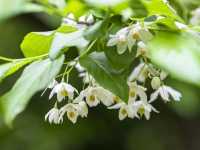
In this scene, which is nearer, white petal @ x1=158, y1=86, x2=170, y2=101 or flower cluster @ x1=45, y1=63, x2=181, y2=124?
flower cluster @ x1=45, y1=63, x2=181, y2=124

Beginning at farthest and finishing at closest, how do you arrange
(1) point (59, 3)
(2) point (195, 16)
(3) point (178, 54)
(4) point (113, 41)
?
(2) point (195, 16) → (1) point (59, 3) → (4) point (113, 41) → (3) point (178, 54)

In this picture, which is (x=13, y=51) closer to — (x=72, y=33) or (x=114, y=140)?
(x=114, y=140)

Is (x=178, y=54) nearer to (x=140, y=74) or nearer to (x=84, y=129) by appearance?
(x=140, y=74)

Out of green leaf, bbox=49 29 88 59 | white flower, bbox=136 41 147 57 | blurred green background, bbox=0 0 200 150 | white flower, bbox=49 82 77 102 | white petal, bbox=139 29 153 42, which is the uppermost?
green leaf, bbox=49 29 88 59

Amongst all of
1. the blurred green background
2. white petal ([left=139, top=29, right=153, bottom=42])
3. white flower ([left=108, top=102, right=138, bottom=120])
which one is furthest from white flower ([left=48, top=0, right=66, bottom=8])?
the blurred green background

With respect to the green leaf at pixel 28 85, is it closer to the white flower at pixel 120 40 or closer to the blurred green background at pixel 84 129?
the white flower at pixel 120 40

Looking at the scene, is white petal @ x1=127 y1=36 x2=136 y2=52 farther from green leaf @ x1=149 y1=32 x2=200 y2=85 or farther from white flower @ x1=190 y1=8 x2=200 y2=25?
white flower @ x1=190 y1=8 x2=200 y2=25

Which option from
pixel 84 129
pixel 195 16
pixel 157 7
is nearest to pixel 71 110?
pixel 157 7
